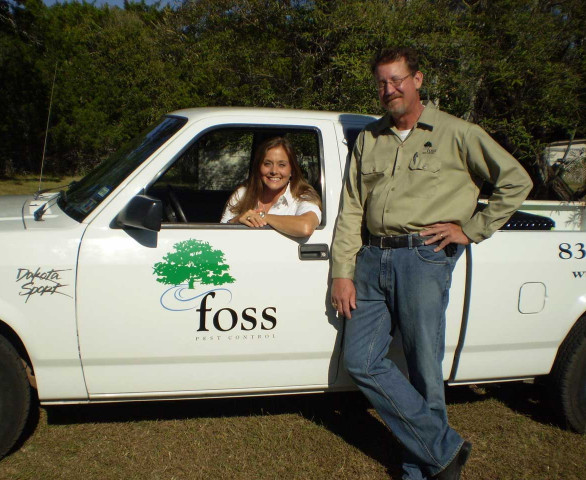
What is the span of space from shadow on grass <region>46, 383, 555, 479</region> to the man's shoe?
1.17 ft

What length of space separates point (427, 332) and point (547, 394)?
1259mm

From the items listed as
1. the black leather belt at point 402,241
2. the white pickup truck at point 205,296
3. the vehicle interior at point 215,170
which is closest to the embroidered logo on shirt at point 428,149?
the black leather belt at point 402,241

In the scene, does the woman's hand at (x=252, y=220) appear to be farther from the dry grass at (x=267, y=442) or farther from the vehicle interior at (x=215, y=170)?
the dry grass at (x=267, y=442)

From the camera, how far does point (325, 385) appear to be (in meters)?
3.21

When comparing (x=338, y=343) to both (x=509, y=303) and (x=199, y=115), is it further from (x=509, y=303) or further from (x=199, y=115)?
(x=199, y=115)

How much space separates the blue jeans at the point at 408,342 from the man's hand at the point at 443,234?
51 millimetres

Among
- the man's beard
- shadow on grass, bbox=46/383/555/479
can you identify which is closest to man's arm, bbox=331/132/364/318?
the man's beard

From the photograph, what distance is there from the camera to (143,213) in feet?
8.96

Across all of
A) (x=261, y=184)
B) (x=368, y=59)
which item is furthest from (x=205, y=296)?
→ (x=368, y=59)

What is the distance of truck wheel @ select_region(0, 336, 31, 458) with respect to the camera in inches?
111

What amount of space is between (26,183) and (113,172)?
1121 cm

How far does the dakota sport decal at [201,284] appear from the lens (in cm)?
291

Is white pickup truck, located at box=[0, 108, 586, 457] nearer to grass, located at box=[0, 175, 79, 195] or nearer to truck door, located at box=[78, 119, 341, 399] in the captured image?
truck door, located at box=[78, 119, 341, 399]

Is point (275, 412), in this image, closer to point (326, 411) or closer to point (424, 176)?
point (326, 411)
